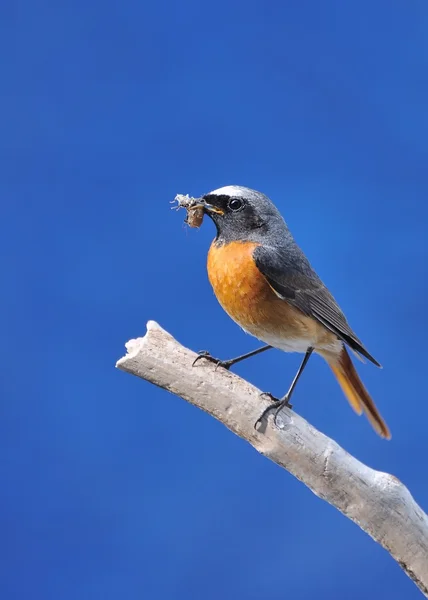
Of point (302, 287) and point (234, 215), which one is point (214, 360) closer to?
point (302, 287)

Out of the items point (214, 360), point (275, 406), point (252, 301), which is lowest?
point (275, 406)

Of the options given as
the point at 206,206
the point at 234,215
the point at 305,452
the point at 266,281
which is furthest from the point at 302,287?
the point at 305,452

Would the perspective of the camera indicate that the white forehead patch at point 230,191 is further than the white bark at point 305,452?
Yes

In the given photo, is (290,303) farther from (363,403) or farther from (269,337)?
(363,403)

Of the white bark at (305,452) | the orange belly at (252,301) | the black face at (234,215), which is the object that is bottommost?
the white bark at (305,452)

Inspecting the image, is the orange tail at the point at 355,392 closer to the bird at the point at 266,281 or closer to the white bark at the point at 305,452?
the bird at the point at 266,281

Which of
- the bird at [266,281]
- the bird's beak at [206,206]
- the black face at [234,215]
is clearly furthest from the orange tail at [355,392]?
the bird's beak at [206,206]

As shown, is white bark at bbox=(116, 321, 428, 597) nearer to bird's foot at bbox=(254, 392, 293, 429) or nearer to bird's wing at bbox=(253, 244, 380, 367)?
bird's foot at bbox=(254, 392, 293, 429)
